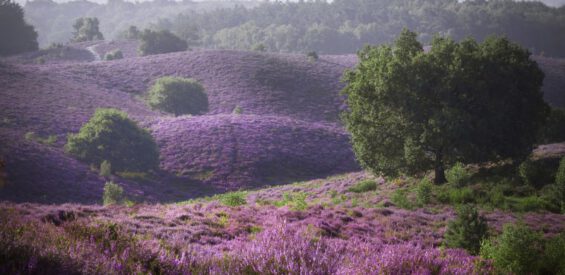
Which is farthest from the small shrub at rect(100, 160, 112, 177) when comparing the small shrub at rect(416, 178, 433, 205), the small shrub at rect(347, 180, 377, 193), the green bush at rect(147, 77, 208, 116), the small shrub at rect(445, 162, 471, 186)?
the small shrub at rect(445, 162, 471, 186)

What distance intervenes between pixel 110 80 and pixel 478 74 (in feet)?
177

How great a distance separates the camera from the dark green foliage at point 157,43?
83.7 m

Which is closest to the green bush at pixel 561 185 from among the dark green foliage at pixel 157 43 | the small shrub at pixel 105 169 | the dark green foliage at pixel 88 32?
the small shrub at pixel 105 169

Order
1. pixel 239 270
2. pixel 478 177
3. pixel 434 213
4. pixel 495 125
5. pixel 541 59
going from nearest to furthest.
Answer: pixel 239 270, pixel 434 213, pixel 495 125, pixel 478 177, pixel 541 59

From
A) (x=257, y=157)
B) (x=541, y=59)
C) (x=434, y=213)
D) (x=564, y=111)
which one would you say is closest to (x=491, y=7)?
(x=541, y=59)

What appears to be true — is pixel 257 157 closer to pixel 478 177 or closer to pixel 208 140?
pixel 208 140

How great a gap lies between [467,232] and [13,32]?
103974 mm

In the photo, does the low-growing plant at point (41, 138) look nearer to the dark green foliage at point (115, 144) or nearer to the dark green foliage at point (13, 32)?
the dark green foliage at point (115, 144)

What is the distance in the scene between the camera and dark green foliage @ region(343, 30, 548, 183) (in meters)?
21.2

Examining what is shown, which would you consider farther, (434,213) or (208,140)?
(208,140)

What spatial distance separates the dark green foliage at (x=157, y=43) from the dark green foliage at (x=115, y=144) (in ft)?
177

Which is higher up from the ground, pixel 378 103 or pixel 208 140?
pixel 378 103

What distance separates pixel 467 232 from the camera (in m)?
11.4

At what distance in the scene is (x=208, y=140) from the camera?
127 feet
